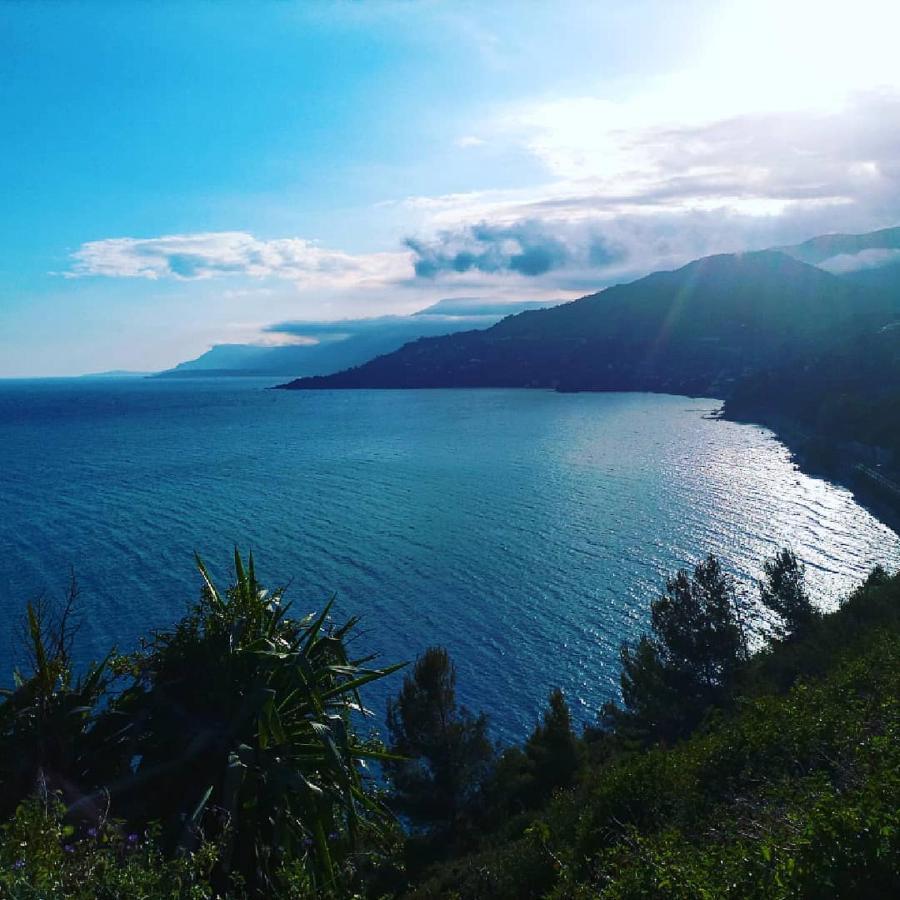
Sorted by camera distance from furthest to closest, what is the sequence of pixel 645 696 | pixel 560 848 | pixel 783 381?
1. pixel 783 381
2. pixel 645 696
3. pixel 560 848

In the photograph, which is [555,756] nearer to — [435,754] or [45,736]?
[435,754]

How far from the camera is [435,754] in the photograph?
20828 mm

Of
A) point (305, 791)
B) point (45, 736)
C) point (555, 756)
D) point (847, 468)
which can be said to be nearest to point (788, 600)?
point (555, 756)

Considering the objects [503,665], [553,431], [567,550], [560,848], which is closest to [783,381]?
[553,431]

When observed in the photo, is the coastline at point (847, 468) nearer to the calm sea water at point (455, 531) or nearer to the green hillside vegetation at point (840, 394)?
the green hillside vegetation at point (840, 394)

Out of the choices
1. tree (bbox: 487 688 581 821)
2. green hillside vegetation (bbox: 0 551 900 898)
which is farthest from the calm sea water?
tree (bbox: 487 688 581 821)

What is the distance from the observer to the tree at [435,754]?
67.0 feet

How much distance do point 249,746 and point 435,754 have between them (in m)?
14.0

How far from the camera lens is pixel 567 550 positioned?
46.8m

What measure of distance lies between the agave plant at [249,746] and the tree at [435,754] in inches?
483

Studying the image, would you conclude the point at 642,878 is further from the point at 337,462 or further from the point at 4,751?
the point at 337,462

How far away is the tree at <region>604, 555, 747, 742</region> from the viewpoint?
23484 millimetres

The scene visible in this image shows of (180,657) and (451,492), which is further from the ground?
(180,657)

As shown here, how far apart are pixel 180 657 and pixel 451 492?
56484mm
